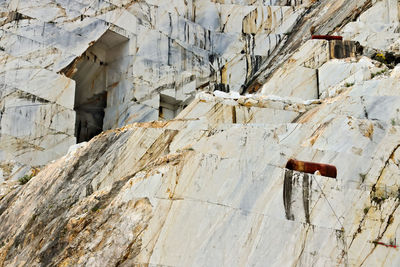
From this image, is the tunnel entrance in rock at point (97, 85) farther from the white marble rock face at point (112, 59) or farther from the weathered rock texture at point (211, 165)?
the weathered rock texture at point (211, 165)

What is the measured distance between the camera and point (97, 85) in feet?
107

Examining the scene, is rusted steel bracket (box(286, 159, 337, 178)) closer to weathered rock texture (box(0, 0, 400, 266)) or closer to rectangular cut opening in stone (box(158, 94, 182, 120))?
weathered rock texture (box(0, 0, 400, 266))

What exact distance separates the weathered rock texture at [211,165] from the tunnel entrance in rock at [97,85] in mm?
1754

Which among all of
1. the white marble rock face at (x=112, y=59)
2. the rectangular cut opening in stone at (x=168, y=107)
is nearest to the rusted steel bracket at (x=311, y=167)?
the white marble rock face at (x=112, y=59)

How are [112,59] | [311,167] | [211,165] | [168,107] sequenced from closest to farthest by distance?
[211,165] < [311,167] < [112,59] < [168,107]

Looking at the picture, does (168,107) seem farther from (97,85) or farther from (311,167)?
(311,167)

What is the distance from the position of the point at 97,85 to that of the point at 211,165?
16.5 metres

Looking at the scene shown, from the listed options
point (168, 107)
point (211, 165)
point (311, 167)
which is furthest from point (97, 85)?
point (311, 167)

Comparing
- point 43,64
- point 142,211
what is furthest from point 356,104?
point 43,64

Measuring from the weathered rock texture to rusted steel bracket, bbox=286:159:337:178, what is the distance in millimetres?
193

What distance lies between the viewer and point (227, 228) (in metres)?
16.3

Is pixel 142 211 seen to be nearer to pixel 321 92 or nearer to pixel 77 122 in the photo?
pixel 321 92

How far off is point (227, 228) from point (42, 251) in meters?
4.80

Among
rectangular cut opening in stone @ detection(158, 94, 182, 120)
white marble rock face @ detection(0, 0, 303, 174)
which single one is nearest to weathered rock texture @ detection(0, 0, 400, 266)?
white marble rock face @ detection(0, 0, 303, 174)
